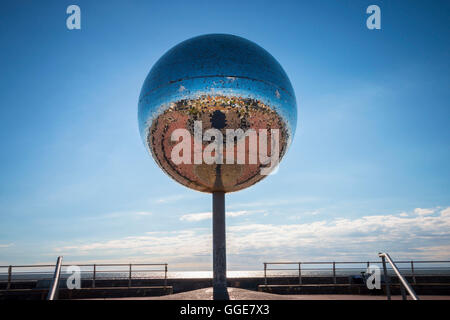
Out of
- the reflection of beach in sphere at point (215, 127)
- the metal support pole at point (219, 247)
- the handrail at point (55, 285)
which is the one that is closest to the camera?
the handrail at point (55, 285)

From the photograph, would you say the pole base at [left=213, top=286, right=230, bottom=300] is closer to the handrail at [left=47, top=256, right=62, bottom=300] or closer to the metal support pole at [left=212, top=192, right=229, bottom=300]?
the metal support pole at [left=212, top=192, right=229, bottom=300]

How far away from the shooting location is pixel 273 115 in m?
6.14

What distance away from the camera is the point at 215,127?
587 centimetres

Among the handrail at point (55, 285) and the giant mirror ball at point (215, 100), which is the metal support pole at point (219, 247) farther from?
the handrail at point (55, 285)

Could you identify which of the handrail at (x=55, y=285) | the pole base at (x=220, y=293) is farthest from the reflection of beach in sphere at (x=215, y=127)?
the handrail at (x=55, y=285)

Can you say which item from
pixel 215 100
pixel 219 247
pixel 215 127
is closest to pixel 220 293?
pixel 219 247

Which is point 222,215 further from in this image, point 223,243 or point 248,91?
point 248,91

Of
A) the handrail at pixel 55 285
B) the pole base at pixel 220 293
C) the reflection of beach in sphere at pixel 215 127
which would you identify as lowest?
the pole base at pixel 220 293

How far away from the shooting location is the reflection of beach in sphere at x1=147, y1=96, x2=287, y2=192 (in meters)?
5.80

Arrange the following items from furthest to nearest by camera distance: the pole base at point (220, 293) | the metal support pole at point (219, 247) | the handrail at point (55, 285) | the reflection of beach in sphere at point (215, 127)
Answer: the metal support pole at point (219, 247) → the pole base at point (220, 293) → the reflection of beach in sphere at point (215, 127) → the handrail at point (55, 285)

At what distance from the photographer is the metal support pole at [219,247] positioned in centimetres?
696

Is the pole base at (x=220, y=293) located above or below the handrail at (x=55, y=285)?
below

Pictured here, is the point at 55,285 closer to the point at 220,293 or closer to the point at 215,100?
the point at 220,293
